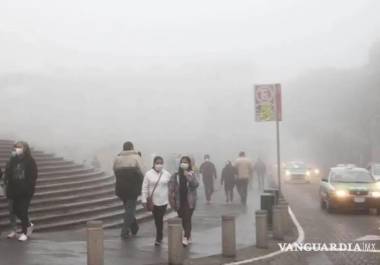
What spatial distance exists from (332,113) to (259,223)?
79.6m

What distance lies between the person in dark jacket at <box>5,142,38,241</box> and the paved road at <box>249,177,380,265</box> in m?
4.58

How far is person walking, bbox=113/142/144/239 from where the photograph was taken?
12297 millimetres

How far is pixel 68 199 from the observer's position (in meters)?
15.3

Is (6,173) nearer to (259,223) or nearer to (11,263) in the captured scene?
(11,263)

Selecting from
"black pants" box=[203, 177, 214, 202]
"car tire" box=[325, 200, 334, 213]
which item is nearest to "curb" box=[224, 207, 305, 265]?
"car tire" box=[325, 200, 334, 213]

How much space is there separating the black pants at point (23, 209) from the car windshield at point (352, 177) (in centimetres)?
1149

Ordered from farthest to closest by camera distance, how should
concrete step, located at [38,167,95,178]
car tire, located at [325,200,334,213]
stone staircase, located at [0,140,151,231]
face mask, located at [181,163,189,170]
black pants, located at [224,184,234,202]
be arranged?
black pants, located at [224,184,234,202]
car tire, located at [325,200,334,213]
concrete step, located at [38,167,95,178]
stone staircase, located at [0,140,151,231]
face mask, located at [181,163,189,170]

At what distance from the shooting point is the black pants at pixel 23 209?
11516mm

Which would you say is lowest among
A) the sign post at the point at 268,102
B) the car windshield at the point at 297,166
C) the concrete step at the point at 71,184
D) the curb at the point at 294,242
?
the car windshield at the point at 297,166

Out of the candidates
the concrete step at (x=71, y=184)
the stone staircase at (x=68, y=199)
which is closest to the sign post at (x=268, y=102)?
the stone staircase at (x=68, y=199)

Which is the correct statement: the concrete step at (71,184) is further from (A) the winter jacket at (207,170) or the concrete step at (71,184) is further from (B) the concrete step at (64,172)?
(A) the winter jacket at (207,170)

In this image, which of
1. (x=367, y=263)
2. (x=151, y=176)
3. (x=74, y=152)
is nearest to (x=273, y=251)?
(x=367, y=263)

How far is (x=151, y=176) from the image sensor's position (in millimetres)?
11398

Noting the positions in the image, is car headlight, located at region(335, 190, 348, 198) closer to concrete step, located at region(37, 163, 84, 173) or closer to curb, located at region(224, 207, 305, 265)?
curb, located at region(224, 207, 305, 265)
